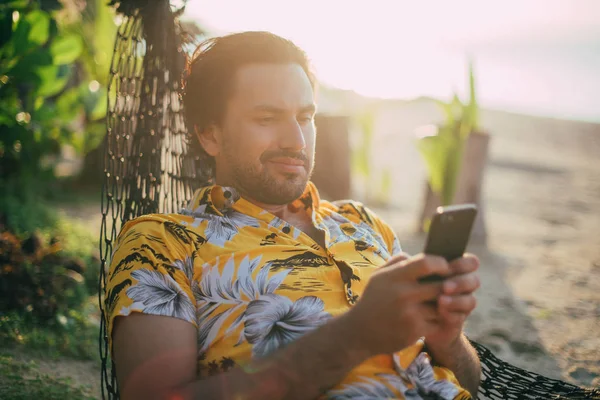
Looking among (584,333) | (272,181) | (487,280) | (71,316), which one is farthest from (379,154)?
(272,181)

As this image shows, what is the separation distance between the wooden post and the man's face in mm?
2224

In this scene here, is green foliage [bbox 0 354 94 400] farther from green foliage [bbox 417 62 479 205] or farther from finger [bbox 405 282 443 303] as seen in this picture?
green foliage [bbox 417 62 479 205]

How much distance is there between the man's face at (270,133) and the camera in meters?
1.83

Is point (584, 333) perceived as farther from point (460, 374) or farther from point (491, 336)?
point (460, 374)

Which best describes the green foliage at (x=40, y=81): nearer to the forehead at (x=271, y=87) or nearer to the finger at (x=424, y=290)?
the forehead at (x=271, y=87)

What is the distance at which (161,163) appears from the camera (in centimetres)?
247

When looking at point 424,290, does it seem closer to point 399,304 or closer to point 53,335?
point 399,304

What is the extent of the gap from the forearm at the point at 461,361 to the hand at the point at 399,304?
1.38 ft

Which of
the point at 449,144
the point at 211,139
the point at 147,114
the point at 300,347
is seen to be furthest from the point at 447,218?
the point at 449,144

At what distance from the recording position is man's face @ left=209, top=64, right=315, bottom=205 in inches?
72.1


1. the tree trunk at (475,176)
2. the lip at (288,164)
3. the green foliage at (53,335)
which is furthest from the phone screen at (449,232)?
the tree trunk at (475,176)

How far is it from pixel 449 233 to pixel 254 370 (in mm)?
566

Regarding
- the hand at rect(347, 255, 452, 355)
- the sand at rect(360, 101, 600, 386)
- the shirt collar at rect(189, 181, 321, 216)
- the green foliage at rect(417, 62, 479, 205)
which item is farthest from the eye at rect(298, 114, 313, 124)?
the green foliage at rect(417, 62, 479, 205)

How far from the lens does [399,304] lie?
44.4 inches
